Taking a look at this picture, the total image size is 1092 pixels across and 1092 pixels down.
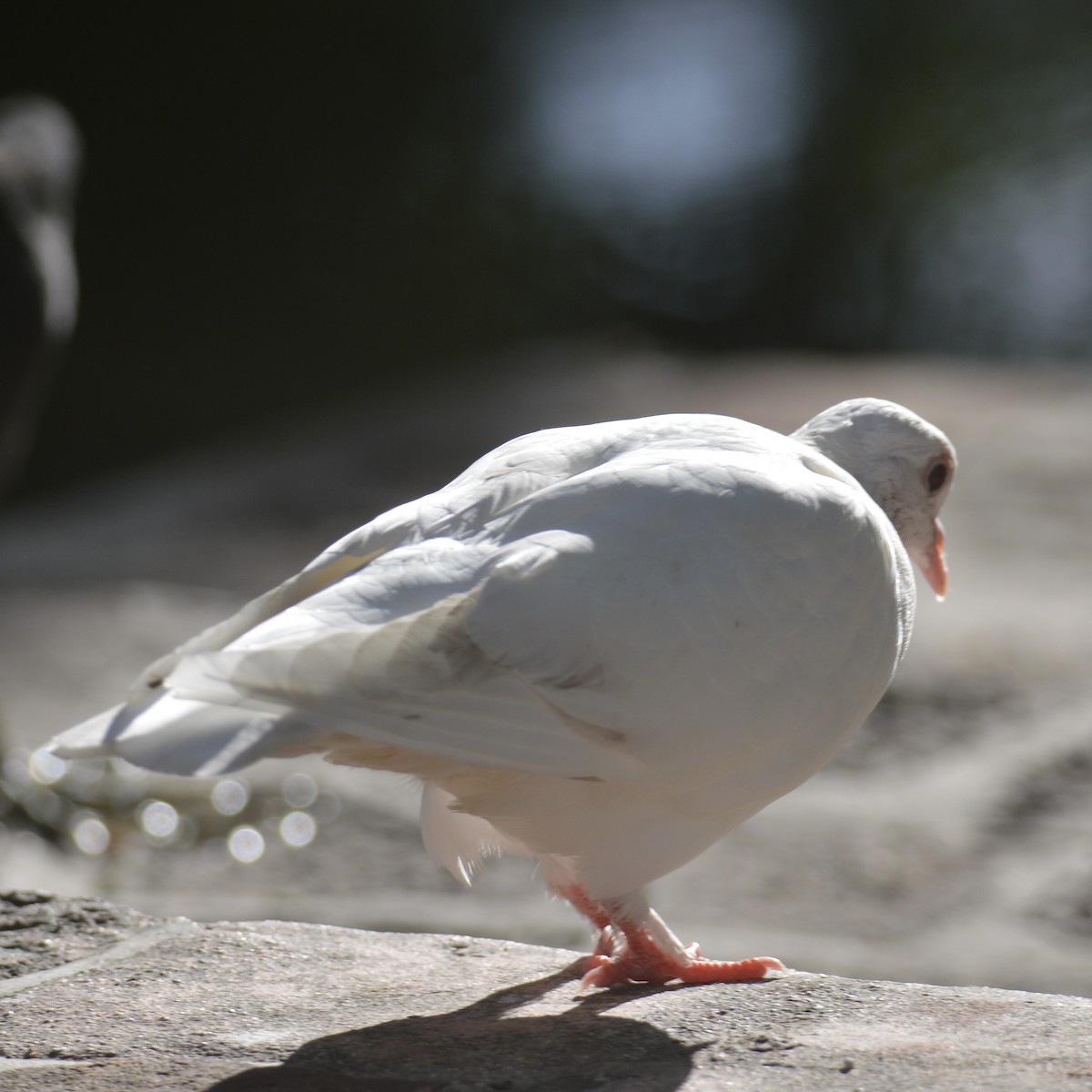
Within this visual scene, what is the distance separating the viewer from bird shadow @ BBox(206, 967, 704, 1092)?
188cm

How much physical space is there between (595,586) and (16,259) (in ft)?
11.9

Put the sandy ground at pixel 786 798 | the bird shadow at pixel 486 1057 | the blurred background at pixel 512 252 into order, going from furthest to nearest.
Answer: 1. the blurred background at pixel 512 252
2. the sandy ground at pixel 786 798
3. the bird shadow at pixel 486 1057

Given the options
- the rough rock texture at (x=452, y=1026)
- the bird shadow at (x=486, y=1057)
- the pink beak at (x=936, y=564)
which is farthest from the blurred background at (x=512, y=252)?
the bird shadow at (x=486, y=1057)

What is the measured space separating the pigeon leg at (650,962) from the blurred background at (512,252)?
150 inches

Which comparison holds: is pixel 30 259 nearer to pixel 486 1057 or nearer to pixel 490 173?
pixel 486 1057

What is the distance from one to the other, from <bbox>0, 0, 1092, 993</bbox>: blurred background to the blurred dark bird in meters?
0.41

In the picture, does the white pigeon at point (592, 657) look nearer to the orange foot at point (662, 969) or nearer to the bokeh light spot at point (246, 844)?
the orange foot at point (662, 969)

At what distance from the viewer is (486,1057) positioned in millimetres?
1977

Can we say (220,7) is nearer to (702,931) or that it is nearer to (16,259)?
(16,259)

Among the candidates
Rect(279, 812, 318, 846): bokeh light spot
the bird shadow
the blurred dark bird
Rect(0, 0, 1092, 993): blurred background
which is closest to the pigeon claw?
the bird shadow

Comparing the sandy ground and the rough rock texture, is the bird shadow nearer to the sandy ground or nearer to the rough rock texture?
the rough rock texture

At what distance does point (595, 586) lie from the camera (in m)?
2.06

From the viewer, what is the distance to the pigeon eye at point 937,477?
2.89m

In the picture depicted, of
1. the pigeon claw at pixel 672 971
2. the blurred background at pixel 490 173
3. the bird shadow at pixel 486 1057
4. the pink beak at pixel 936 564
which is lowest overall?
the bird shadow at pixel 486 1057
